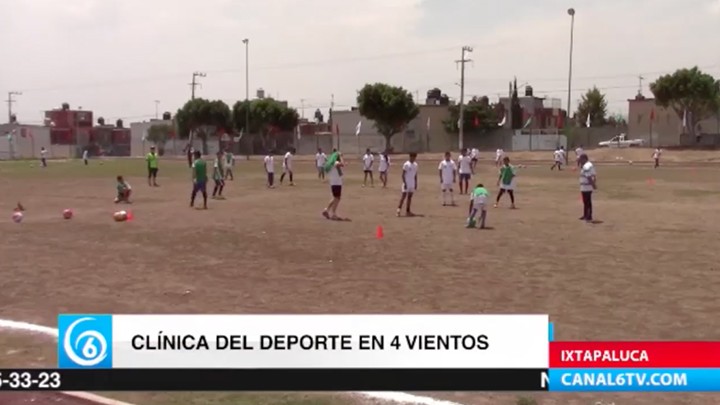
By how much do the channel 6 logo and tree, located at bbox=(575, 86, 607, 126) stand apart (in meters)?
102

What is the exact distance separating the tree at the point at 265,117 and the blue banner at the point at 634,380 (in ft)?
287

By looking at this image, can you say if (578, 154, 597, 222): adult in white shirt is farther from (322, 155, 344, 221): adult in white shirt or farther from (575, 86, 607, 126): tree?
(575, 86, 607, 126): tree

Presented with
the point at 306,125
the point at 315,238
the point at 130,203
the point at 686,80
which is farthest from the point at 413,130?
the point at 315,238

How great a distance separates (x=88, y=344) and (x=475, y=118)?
78.3 m

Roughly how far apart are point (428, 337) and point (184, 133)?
324 feet

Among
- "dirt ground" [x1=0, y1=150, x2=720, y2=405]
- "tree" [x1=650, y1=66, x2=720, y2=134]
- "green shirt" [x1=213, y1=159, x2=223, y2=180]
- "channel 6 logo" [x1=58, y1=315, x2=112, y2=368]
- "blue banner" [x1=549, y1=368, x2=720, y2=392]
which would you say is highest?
"tree" [x1=650, y1=66, x2=720, y2=134]

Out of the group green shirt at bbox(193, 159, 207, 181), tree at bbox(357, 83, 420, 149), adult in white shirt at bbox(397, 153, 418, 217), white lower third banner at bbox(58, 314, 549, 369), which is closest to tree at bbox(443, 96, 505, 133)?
tree at bbox(357, 83, 420, 149)

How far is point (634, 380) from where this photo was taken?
5.67 m

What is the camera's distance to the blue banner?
5.60 metres

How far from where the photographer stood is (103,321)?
594 cm

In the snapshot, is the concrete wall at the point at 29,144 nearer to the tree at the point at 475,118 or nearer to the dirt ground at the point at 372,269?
the tree at the point at 475,118

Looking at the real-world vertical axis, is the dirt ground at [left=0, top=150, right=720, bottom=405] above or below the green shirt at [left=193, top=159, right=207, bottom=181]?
below

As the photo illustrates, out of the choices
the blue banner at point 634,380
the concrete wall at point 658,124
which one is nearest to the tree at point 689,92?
the concrete wall at point 658,124

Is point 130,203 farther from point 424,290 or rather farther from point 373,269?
point 424,290
